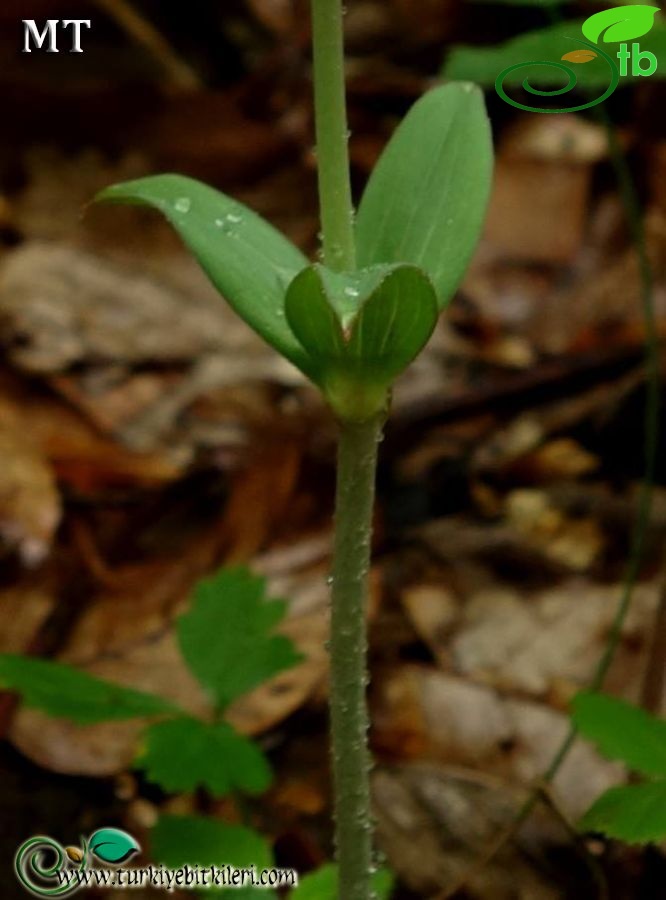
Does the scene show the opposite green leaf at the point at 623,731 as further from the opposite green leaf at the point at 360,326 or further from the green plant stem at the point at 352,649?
the opposite green leaf at the point at 360,326

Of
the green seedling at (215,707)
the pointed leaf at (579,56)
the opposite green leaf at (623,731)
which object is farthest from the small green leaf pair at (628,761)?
the pointed leaf at (579,56)

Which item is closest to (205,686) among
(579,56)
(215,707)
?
(215,707)

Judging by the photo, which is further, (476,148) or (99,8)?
(99,8)

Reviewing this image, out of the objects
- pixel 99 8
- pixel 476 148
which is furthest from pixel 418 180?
pixel 99 8

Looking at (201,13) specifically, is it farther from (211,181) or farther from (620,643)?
(620,643)

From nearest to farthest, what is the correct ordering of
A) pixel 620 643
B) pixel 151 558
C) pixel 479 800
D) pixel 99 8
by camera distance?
pixel 479 800 → pixel 620 643 → pixel 151 558 → pixel 99 8

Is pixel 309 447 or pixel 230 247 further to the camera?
pixel 309 447

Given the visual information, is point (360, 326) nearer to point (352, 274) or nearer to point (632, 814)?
point (352, 274)
